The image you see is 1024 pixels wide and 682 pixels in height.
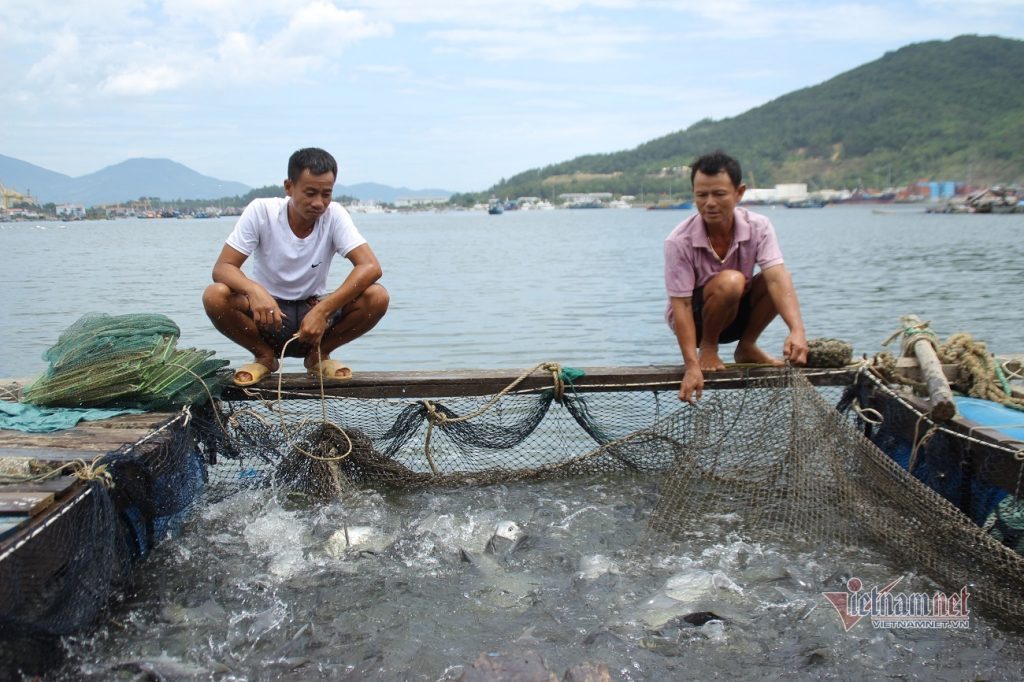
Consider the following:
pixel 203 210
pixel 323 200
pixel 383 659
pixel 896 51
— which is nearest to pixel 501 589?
pixel 383 659

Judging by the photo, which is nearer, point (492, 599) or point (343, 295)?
point (492, 599)

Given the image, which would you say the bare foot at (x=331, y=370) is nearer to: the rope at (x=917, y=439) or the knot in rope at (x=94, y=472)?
the knot in rope at (x=94, y=472)

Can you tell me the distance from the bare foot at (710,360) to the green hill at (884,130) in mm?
104197

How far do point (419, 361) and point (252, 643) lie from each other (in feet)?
29.2

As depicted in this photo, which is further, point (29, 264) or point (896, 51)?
point (896, 51)

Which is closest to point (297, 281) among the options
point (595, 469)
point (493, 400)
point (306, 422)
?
point (306, 422)

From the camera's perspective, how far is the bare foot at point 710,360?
211 inches

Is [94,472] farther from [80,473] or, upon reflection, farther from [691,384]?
[691,384]

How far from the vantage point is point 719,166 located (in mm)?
5094

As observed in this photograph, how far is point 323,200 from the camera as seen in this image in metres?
5.21

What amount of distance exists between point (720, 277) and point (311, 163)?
2.64m

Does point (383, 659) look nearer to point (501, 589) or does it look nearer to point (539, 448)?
point (501, 589)

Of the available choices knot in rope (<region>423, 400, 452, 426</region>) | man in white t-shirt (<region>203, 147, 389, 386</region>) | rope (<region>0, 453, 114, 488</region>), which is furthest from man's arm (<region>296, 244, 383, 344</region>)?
rope (<region>0, 453, 114, 488</region>)

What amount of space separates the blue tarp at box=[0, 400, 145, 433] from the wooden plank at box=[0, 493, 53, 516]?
113 cm
